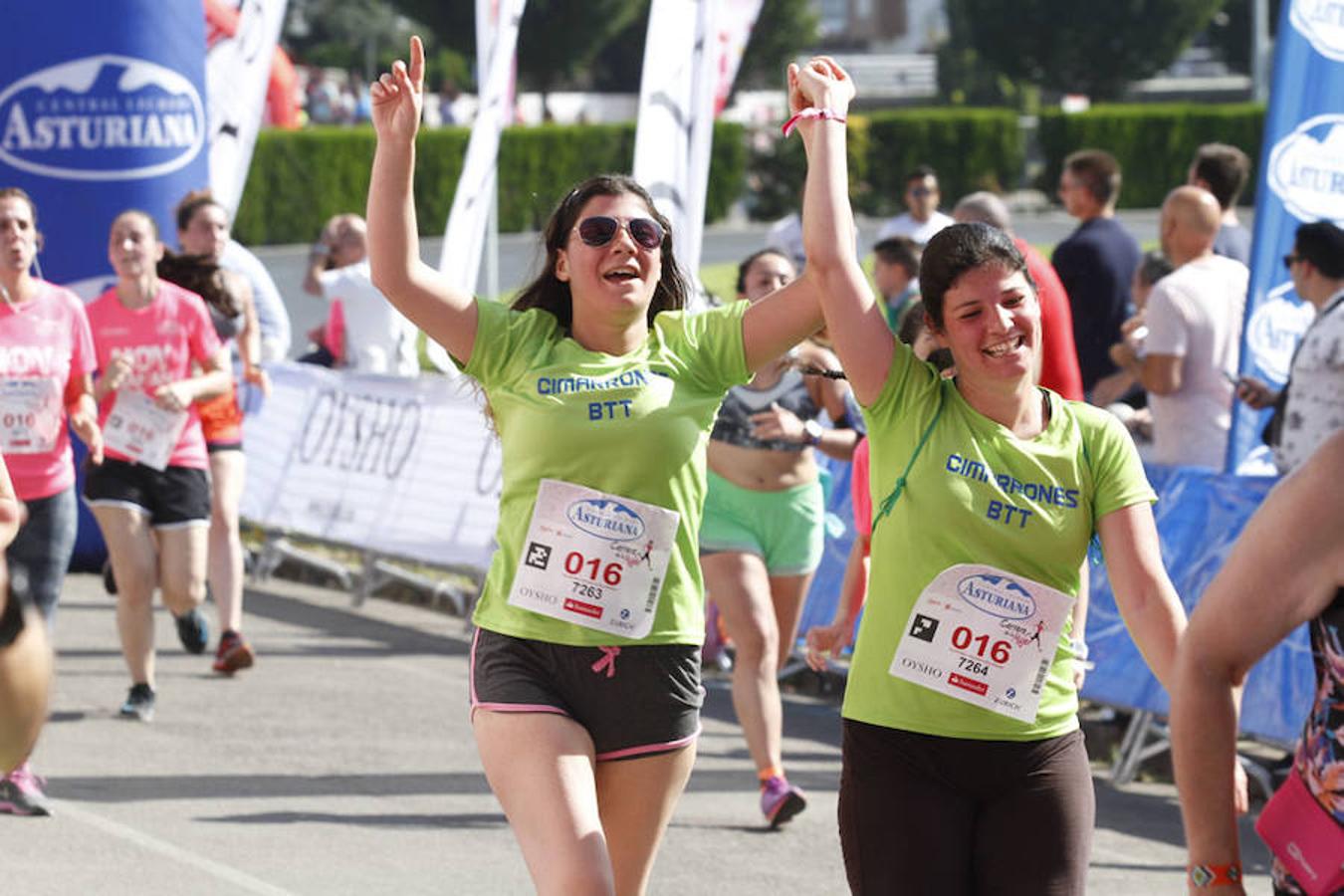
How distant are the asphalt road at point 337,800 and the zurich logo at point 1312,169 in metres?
2.15

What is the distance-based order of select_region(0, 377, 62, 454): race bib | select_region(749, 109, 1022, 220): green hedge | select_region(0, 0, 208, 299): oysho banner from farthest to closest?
select_region(749, 109, 1022, 220): green hedge < select_region(0, 0, 208, 299): oysho banner < select_region(0, 377, 62, 454): race bib

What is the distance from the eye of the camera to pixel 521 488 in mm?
4680

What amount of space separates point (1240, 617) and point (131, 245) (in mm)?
6554

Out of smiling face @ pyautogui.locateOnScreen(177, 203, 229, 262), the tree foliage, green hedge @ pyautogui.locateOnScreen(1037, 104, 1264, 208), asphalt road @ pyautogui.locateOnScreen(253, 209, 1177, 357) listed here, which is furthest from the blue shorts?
the tree foliage

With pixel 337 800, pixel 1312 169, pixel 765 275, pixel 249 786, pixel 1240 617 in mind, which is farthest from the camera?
pixel 1312 169

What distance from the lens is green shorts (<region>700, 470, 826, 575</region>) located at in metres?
7.29

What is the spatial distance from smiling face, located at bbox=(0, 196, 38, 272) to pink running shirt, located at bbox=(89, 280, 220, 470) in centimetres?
97

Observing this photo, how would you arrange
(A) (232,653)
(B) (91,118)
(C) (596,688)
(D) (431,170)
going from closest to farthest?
(C) (596,688)
(A) (232,653)
(B) (91,118)
(D) (431,170)

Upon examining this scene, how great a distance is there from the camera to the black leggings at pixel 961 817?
4.00m

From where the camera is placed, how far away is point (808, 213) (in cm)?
423

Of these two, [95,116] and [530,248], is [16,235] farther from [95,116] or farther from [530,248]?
[530,248]

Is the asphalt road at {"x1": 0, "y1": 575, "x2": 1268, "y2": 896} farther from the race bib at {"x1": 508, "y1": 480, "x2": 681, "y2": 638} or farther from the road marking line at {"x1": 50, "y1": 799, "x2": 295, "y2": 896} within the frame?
the race bib at {"x1": 508, "y1": 480, "x2": 681, "y2": 638}

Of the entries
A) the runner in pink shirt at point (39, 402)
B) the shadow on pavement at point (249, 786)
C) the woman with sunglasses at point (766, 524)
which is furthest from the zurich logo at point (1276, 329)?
the runner in pink shirt at point (39, 402)

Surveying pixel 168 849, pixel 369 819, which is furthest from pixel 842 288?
pixel 369 819
